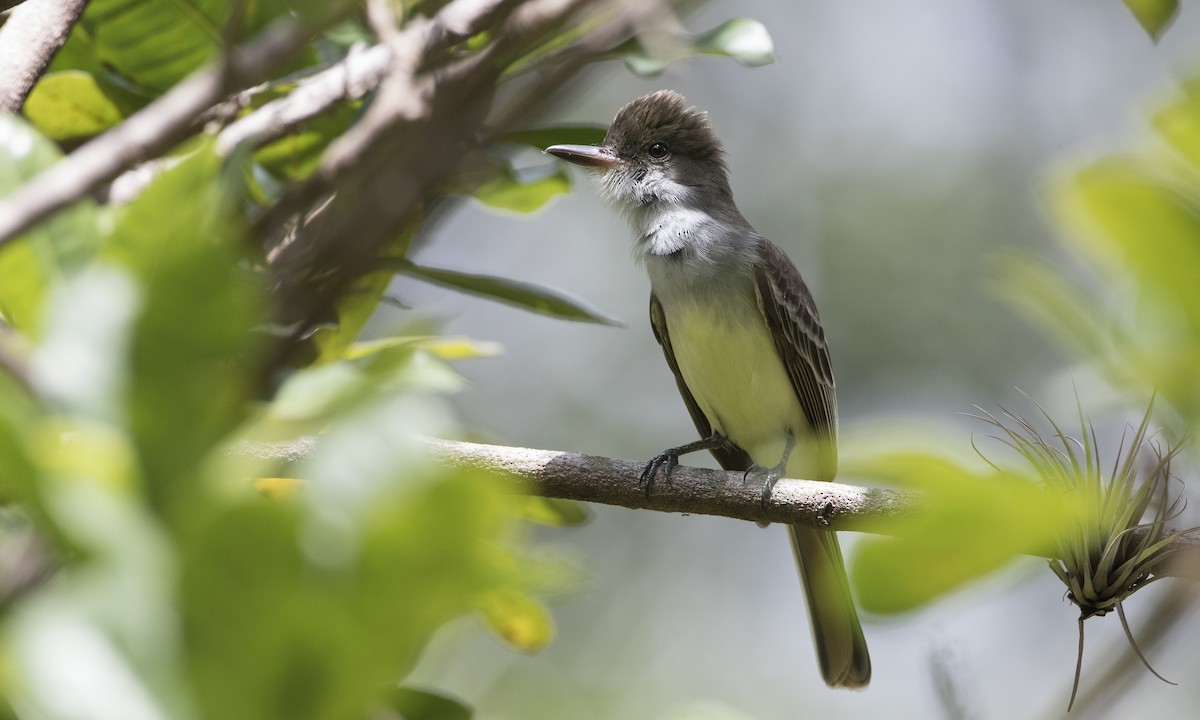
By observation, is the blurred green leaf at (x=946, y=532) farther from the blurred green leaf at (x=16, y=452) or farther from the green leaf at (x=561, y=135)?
the green leaf at (x=561, y=135)

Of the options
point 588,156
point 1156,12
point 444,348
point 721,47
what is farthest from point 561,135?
point 588,156

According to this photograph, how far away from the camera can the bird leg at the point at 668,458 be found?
2416 millimetres

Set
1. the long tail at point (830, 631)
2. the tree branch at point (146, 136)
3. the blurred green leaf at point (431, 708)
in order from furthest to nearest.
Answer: the long tail at point (830, 631), the blurred green leaf at point (431, 708), the tree branch at point (146, 136)

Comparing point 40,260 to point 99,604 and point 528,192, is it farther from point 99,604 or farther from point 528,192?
point 528,192

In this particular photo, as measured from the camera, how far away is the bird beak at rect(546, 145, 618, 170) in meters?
3.88

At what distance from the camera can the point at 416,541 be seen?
57 cm

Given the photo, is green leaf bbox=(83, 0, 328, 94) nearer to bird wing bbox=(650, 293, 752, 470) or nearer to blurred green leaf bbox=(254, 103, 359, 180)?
blurred green leaf bbox=(254, 103, 359, 180)

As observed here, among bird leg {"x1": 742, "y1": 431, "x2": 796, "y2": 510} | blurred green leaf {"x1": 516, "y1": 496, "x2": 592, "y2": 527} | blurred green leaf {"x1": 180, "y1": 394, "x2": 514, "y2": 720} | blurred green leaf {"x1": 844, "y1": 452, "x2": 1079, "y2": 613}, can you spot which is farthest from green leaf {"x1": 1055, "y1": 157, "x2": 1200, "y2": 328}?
bird leg {"x1": 742, "y1": 431, "x2": 796, "y2": 510}

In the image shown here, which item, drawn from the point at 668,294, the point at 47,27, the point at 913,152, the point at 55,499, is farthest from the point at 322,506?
the point at 913,152

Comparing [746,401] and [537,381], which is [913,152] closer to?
[537,381]

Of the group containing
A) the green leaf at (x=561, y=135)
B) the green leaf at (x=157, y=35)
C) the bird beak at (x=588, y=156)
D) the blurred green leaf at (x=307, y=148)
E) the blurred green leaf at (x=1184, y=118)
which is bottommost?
the bird beak at (x=588, y=156)

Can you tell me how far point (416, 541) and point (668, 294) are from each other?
11.2 feet

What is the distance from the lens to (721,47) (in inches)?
81.0

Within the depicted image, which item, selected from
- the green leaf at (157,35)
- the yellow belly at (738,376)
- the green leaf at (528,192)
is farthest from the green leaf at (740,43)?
the yellow belly at (738,376)
